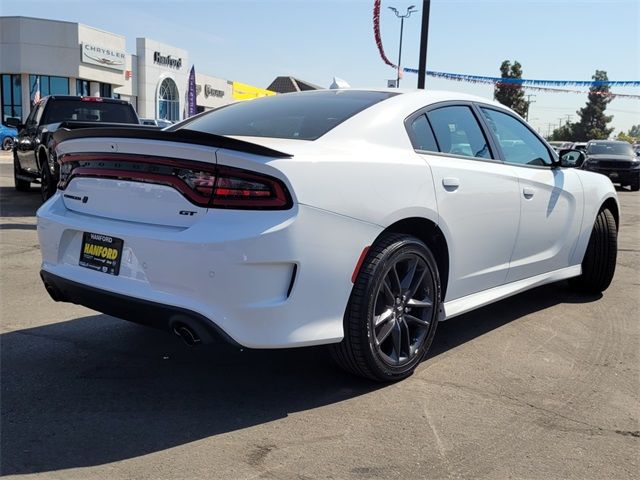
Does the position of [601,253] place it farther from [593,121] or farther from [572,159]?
[593,121]

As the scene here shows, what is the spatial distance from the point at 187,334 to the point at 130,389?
676 millimetres

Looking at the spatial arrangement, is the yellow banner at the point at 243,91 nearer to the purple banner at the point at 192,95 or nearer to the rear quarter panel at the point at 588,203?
the purple banner at the point at 192,95

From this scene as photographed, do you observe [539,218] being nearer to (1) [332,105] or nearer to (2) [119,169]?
(1) [332,105]

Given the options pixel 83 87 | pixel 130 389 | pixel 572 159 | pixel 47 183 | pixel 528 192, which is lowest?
pixel 130 389

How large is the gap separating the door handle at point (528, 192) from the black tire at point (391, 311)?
3.73ft

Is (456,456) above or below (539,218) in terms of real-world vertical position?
below

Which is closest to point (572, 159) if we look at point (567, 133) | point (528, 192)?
point (528, 192)

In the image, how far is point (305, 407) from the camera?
316cm

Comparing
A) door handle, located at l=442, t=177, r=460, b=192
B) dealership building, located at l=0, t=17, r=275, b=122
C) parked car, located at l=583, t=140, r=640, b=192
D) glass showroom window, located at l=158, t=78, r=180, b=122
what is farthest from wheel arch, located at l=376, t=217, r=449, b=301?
glass showroom window, located at l=158, t=78, r=180, b=122

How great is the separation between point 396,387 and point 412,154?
1294mm

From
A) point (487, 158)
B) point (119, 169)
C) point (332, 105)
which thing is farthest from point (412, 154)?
point (119, 169)

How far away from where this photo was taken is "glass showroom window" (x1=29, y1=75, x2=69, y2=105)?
1451 inches

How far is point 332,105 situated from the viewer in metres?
3.78

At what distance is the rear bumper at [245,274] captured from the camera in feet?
8.98
